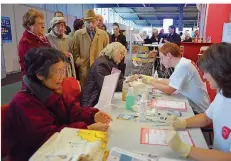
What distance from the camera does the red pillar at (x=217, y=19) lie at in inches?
A: 183

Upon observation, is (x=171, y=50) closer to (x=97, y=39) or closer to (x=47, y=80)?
(x=97, y=39)

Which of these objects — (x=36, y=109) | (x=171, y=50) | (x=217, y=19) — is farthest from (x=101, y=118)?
(x=217, y=19)

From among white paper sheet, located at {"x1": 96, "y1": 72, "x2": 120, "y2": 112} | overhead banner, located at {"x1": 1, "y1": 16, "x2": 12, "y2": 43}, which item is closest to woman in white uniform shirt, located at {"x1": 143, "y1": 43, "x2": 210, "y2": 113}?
white paper sheet, located at {"x1": 96, "y1": 72, "x2": 120, "y2": 112}

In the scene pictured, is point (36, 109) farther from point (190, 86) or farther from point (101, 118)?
point (190, 86)

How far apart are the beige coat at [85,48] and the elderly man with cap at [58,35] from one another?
0.18 metres

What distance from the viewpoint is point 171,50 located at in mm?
2154

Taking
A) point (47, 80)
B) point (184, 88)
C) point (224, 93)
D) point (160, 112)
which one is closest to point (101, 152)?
point (47, 80)

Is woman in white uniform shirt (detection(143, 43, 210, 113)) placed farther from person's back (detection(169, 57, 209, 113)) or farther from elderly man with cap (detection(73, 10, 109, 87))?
elderly man with cap (detection(73, 10, 109, 87))

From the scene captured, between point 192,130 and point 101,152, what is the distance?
72 cm

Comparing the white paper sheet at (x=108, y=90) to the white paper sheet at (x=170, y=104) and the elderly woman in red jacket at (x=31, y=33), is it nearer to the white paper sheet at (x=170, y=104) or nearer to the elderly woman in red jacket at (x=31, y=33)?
the white paper sheet at (x=170, y=104)

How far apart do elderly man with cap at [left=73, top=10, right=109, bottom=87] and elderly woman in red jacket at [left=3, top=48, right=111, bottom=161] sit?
1.80 meters

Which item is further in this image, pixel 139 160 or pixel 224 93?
pixel 224 93

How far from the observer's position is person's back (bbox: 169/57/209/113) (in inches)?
78.0

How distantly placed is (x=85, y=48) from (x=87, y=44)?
0.06 meters
